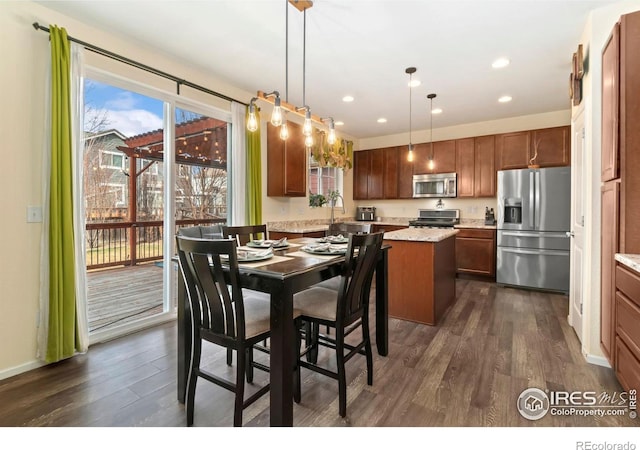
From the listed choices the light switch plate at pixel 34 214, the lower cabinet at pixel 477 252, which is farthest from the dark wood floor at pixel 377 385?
the lower cabinet at pixel 477 252

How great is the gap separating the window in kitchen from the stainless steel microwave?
147 centimetres

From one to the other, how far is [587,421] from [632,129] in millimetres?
1658

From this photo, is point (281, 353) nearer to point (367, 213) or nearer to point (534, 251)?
point (534, 251)

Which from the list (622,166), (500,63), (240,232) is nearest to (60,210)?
(240,232)

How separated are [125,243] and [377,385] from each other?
3913 millimetres

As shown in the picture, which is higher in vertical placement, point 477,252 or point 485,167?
point 485,167

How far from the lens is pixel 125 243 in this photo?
431cm

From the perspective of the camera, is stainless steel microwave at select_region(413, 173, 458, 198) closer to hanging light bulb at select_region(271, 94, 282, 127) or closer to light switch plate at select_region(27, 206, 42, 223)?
hanging light bulb at select_region(271, 94, 282, 127)

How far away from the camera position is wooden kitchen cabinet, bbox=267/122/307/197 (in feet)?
13.4

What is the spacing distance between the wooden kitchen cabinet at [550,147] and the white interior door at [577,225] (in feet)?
5.70

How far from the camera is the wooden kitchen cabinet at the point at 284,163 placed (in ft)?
13.4

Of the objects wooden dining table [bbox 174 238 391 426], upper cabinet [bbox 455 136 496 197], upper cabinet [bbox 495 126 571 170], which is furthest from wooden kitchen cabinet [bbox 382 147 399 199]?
wooden dining table [bbox 174 238 391 426]

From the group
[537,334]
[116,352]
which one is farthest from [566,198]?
[116,352]

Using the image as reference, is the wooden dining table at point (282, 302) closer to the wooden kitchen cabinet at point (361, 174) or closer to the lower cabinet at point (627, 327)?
the lower cabinet at point (627, 327)
